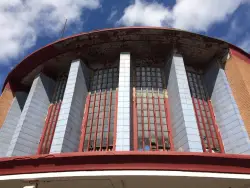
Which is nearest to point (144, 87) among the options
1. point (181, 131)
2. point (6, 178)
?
point (181, 131)

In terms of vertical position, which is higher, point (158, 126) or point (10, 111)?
point (10, 111)

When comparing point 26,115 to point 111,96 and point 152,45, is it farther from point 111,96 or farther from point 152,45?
point 152,45

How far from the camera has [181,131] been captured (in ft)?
27.7

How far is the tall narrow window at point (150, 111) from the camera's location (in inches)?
359

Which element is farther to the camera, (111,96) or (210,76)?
(210,76)

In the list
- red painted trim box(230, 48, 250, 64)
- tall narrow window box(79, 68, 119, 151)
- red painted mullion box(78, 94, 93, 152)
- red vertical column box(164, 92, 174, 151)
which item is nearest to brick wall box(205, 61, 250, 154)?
red painted trim box(230, 48, 250, 64)

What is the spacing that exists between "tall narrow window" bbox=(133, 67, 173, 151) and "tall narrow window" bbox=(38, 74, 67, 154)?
3.78 metres

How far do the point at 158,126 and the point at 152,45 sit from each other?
163 inches

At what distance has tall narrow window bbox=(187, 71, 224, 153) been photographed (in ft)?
30.5

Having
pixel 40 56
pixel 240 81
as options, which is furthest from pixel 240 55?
pixel 40 56

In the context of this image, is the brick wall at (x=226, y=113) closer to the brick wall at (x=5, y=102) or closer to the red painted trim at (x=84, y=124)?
the red painted trim at (x=84, y=124)

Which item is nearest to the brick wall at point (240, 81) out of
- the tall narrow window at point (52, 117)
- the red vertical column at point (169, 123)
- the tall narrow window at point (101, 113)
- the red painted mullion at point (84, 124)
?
the red vertical column at point (169, 123)

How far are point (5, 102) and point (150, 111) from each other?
25.5 ft

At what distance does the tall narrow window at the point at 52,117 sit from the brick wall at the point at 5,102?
2556 mm
